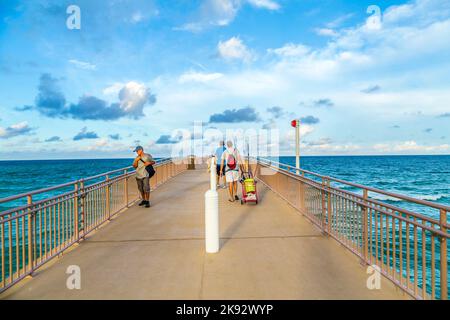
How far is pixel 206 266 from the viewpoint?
4.55 metres

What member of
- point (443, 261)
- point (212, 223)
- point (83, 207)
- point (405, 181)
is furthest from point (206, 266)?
point (405, 181)

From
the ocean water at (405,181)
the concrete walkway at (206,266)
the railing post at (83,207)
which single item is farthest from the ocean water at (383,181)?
the railing post at (83,207)

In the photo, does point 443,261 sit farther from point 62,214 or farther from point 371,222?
point 62,214

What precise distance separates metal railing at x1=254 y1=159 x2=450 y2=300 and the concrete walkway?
0.21 meters

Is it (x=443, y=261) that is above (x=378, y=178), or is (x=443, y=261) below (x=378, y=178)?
above

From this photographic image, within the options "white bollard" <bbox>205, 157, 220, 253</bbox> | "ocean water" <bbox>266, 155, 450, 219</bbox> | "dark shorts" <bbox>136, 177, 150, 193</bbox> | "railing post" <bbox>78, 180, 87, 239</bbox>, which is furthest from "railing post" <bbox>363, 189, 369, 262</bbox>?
"ocean water" <bbox>266, 155, 450, 219</bbox>

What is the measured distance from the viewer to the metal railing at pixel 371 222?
3.20 m

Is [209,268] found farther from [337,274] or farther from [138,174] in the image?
[138,174]

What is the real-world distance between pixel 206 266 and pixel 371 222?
2.48m

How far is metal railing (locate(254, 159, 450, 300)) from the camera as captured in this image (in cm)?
320

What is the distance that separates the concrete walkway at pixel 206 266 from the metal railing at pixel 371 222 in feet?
0.68
